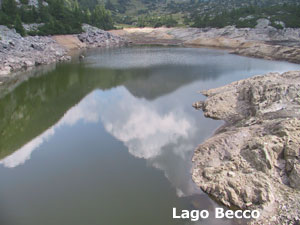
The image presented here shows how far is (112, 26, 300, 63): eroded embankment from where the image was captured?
5637 cm

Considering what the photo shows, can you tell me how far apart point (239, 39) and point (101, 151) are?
257ft

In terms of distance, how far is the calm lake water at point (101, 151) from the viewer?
1180 centimetres

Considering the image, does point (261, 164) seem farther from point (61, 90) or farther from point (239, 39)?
point (239, 39)

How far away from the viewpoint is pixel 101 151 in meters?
16.9

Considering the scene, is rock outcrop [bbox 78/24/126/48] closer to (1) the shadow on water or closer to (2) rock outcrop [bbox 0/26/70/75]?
(2) rock outcrop [bbox 0/26/70/75]

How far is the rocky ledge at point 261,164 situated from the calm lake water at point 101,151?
1.01 metres

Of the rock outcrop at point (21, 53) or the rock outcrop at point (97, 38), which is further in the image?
the rock outcrop at point (97, 38)

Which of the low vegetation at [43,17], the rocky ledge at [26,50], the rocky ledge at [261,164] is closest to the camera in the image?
the rocky ledge at [261,164]

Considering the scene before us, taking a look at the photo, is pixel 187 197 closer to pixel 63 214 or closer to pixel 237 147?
pixel 237 147

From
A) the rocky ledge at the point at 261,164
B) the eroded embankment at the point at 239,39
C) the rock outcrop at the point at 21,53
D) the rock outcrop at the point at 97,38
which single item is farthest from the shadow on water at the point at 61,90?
the rock outcrop at the point at 97,38

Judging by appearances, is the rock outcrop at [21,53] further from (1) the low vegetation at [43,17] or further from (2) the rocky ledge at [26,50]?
(1) the low vegetation at [43,17]

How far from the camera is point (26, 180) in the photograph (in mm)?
13992

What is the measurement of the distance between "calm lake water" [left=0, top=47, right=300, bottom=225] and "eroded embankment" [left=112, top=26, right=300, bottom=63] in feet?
97.4

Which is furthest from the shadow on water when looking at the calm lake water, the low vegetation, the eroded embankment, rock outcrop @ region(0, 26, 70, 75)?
the low vegetation
